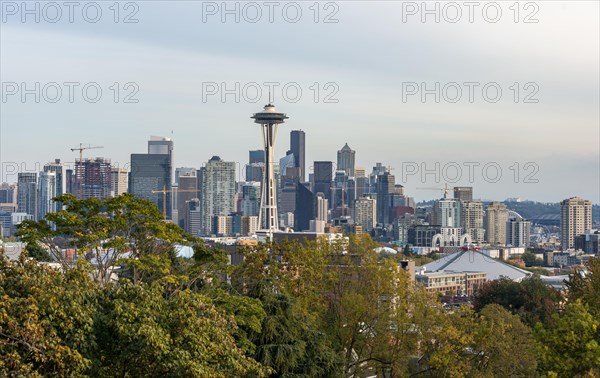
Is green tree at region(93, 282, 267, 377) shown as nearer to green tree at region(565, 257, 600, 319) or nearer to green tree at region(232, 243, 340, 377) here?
green tree at region(232, 243, 340, 377)

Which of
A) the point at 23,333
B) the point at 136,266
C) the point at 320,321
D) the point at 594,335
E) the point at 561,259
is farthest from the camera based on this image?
the point at 561,259

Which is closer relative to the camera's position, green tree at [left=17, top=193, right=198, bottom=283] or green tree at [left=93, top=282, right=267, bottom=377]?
green tree at [left=93, top=282, right=267, bottom=377]

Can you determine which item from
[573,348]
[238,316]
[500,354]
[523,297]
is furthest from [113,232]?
[523,297]

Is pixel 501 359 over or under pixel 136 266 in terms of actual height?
under

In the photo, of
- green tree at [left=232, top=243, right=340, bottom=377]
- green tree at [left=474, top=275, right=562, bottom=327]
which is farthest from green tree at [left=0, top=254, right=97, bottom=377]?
green tree at [left=474, top=275, right=562, bottom=327]

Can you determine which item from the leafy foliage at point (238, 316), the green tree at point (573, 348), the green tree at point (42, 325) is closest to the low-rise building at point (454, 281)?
the leafy foliage at point (238, 316)

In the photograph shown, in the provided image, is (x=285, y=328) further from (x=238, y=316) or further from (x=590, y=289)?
(x=590, y=289)

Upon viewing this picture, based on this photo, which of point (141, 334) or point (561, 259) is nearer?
point (141, 334)

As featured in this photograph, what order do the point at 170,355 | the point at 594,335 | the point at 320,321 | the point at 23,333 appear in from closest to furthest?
the point at 23,333
the point at 170,355
the point at 594,335
the point at 320,321

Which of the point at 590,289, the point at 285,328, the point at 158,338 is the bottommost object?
the point at 285,328

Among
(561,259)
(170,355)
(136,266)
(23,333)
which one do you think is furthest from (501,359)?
(561,259)

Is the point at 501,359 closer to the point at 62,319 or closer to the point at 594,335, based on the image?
the point at 594,335
